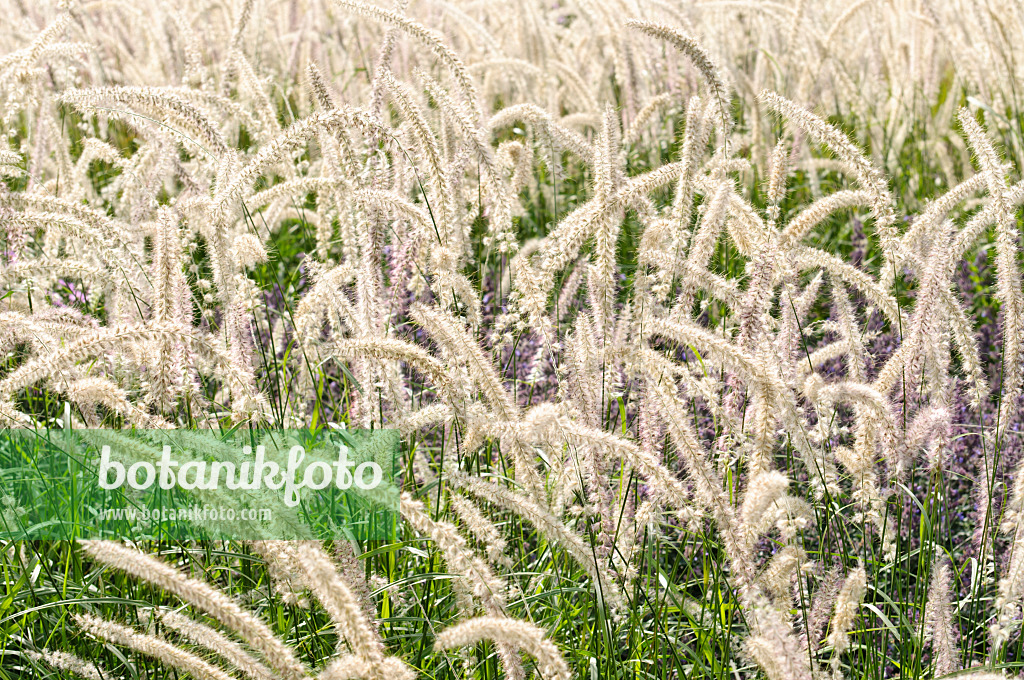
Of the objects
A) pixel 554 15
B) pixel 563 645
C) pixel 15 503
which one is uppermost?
pixel 554 15

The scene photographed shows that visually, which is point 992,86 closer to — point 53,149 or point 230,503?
point 53,149

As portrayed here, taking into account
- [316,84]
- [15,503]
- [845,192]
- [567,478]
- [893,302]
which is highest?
[316,84]

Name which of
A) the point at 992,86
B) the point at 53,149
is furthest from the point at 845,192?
the point at 992,86

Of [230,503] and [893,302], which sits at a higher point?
[893,302]

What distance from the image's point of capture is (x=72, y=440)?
2371 millimetres

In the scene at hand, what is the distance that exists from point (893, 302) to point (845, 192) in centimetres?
29

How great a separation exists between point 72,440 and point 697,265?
4.91ft

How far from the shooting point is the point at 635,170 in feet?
18.6

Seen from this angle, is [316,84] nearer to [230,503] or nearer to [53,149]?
[230,503]

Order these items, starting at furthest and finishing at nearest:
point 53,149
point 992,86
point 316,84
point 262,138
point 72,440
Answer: point 992,86
point 53,149
point 262,138
point 316,84
point 72,440

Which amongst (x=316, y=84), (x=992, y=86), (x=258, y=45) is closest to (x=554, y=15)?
(x=258, y=45)

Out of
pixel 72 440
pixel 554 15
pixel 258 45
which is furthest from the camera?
pixel 554 15

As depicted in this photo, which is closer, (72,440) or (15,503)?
(72,440)

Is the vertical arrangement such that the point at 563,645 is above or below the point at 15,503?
below
